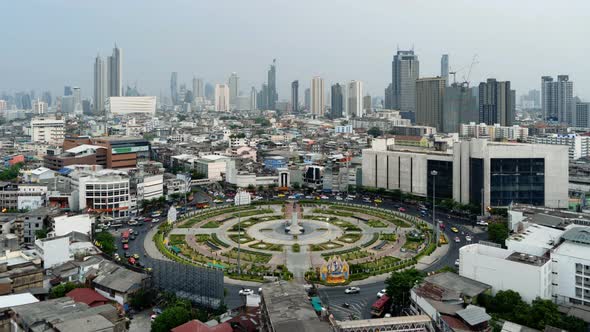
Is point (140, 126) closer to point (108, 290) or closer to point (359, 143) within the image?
point (359, 143)

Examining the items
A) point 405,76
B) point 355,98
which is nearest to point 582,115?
point 405,76

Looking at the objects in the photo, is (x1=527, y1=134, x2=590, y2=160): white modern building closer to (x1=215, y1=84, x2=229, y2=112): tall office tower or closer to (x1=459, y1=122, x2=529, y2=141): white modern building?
(x1=459, y1=122, x2=529, y2=141): white modern building

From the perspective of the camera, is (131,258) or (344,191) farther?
(344,191)

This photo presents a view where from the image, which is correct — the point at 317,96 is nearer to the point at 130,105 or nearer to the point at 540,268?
the point at 130,105

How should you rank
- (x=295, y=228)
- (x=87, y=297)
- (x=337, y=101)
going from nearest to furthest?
(x=87, y=297) → (x=295, y=228) → (x=337, y=101)

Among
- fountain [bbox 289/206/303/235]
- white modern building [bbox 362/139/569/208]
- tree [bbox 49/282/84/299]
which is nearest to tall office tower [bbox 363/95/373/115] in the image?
white modern building [bbox 362/139/569/208]

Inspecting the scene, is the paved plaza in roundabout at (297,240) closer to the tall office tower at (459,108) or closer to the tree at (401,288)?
the tree at (401,288)

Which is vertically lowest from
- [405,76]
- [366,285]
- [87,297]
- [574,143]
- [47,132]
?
[366,285]

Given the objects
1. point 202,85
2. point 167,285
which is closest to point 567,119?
point 167,285
